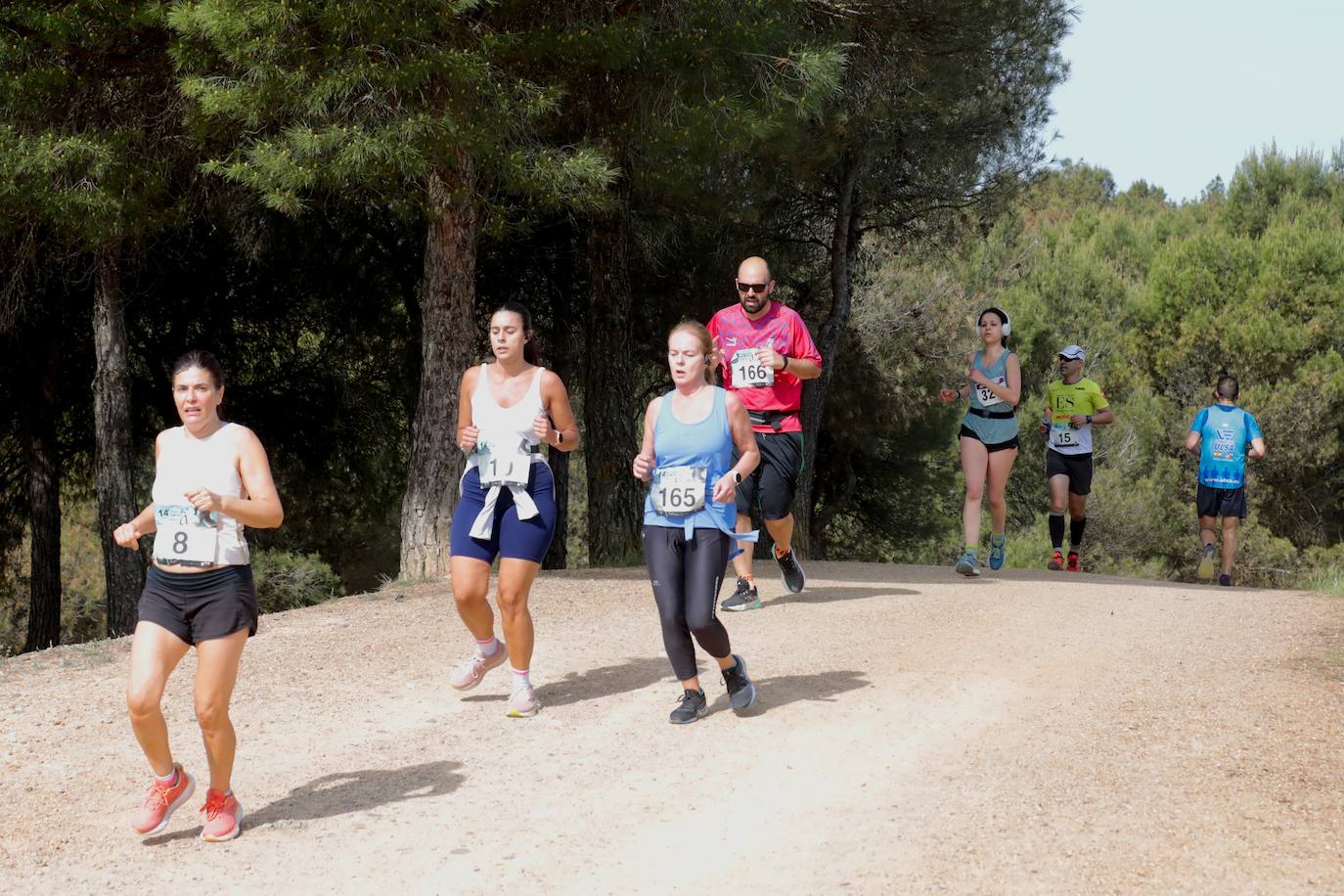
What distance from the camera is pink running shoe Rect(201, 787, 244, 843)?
→ 199 inches

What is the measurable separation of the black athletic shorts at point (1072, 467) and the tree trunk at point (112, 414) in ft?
28.5

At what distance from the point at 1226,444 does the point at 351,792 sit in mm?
9953

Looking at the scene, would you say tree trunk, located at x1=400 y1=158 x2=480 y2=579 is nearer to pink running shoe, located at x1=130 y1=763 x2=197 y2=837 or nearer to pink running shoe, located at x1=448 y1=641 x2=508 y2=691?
pink running shoe, located at x1=448 y1=641 x2=508 y2=691

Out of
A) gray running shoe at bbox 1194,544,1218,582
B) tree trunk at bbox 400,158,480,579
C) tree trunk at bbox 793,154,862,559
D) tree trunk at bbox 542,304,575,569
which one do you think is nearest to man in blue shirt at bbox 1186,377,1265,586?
gray running shoe at bbox 1194,544,1218,582

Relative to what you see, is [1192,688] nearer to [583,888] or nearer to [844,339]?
[583,888]

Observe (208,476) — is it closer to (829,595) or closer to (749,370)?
(749,370)

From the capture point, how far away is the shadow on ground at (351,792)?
210 inches

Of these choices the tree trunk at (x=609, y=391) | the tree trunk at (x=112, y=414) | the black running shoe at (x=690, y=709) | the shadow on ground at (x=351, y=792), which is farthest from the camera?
the tree trunk at (x=609, y=391)

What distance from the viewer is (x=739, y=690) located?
6.49m

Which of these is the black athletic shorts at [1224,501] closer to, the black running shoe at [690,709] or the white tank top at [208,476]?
the black running shoe at [690,709]

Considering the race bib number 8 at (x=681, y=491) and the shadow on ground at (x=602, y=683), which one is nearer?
the race bib number 8 at (x=681, y=491)

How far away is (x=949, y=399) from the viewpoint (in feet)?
34.7

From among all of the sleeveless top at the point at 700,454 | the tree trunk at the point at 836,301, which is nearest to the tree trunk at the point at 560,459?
the tree trunk at the point at 836,301

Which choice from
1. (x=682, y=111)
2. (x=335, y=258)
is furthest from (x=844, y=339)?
(x=682, y=111)
